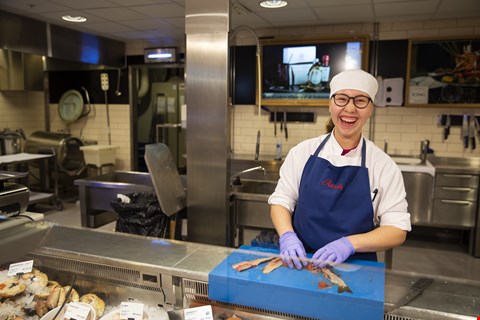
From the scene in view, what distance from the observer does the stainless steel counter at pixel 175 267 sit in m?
1.13

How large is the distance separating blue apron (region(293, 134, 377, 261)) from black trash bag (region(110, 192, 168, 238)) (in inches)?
52.2

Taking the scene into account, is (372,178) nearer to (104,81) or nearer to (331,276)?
(331,276)

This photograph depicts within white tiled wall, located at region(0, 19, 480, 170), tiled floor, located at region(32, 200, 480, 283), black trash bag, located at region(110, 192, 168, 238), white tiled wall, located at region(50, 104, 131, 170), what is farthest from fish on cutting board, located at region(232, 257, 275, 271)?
white tiled wall, located at region(50, 104, 131, 170)

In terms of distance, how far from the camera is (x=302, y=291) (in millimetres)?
1188

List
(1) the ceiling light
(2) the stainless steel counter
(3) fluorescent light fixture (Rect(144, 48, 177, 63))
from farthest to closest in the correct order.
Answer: (3) fluorescent light fixture (Rect(144, 48, 177, 63)) → (1) the ceiling light → (2) the stainless steel counter

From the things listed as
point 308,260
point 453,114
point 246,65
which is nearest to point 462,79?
point 453,114

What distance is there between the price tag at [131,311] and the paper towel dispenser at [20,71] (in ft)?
19.2

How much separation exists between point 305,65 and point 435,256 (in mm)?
2839

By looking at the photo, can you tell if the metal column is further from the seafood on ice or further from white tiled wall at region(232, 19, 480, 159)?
white tiled wall at region(232, 19, 480, 159)

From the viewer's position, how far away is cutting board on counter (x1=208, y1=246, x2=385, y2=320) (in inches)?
44.8

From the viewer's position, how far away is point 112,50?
20.5 feet

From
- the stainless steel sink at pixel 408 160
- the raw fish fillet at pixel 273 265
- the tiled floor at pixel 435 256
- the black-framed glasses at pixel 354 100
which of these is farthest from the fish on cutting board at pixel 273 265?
the stainless steel sink at pixel 408 160

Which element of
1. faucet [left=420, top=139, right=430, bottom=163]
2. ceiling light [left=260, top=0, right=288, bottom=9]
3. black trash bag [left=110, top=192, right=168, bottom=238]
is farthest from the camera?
faucet [left=420, top=139, right=430, bottom=163]

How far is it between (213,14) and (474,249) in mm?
3839
